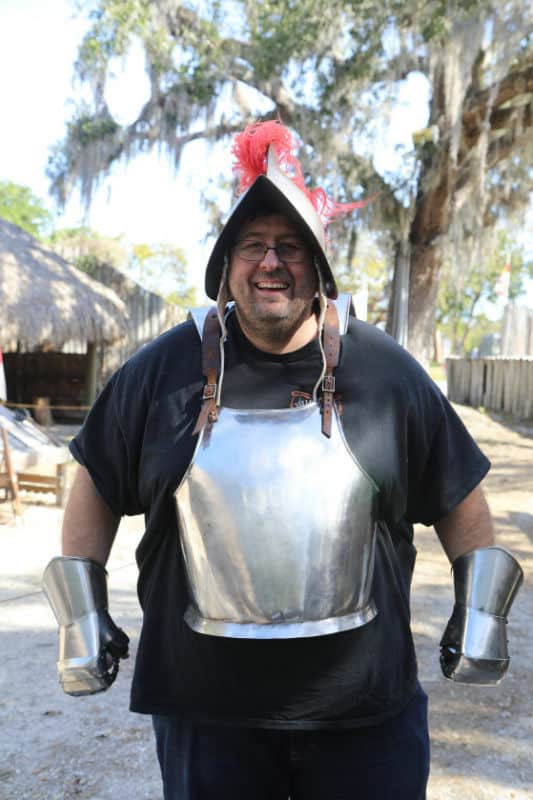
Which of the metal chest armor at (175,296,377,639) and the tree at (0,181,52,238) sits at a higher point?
the tree at (0,181,52,238)

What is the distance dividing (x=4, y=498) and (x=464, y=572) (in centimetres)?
673

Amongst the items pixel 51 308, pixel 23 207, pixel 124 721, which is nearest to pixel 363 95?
pixel 51 308

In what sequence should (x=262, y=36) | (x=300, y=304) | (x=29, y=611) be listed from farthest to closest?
1. (x=262, y=36)
2. (x=29, y=611)
3. (x=300, y=304)

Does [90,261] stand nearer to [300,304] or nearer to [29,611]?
[29,611]

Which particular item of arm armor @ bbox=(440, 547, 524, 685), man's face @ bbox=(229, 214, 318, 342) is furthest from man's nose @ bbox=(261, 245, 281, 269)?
arm armor @ bbox=(440, 547, 524, 685)

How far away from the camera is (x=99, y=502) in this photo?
175 cm

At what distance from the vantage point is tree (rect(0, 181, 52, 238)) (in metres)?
44.4

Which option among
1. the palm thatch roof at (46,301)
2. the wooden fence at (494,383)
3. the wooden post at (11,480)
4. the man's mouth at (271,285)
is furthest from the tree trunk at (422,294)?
the man's mouth at (271,285)

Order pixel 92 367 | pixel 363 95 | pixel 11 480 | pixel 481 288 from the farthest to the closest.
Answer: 1. pixel 481 288
2. pixel 92 367
3. pixel 363 95
4. pixel 11 480

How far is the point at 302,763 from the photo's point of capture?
1541 mm

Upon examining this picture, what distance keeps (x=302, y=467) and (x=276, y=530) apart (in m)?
0.13

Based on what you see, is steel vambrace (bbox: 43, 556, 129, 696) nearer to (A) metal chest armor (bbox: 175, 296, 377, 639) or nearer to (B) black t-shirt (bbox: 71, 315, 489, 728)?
(B) black t-shirt (bbox: 71, 315, 489, 728)

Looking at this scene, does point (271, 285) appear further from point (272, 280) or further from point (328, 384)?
point (328, 384)

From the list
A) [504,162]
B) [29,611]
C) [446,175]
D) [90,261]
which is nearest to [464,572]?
[29,611]
